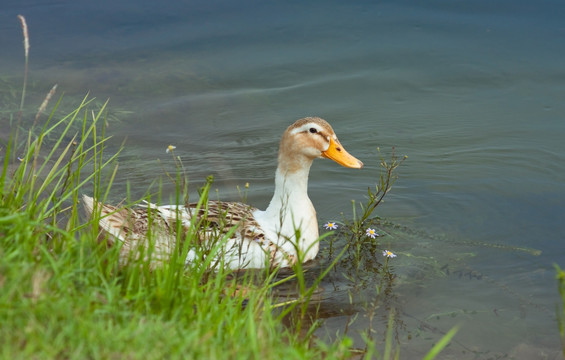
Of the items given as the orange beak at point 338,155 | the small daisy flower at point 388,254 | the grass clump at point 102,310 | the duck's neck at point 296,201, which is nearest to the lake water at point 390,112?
the small daisy flower at point 388,254

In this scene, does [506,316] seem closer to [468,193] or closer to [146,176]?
[468,193]

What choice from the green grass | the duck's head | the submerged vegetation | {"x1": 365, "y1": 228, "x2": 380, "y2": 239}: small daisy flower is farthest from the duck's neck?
the green grass

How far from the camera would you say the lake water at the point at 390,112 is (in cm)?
567

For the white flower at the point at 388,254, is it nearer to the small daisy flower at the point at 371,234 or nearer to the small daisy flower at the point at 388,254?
the small daisy flower at the point at 388,254

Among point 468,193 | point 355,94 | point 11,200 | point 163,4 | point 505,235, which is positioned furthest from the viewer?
point 163,4

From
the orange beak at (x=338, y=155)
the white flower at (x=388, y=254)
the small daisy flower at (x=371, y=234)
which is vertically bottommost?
the white flower at (x=388, y=254)

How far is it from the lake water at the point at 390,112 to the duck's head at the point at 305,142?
102cm

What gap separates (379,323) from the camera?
514cm

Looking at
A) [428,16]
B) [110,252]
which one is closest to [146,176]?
[110,252]

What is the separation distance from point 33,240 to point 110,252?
0.42 metres

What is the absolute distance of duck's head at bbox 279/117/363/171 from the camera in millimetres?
6188

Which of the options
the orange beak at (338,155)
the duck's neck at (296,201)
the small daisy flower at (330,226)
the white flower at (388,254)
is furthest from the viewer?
the small daisy flower at (330,226)

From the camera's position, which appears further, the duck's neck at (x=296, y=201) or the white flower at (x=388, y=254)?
the duck's neck at (x=296, y=201)

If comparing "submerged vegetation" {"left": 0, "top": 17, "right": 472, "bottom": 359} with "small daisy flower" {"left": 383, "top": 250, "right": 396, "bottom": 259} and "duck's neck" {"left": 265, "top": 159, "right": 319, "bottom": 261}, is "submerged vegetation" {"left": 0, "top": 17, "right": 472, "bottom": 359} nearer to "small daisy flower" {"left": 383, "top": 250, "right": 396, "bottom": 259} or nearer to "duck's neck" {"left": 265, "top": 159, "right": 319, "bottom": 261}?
"small daisy flower" {"left": 383, "top": 250, "right": 396, "bottom": 259}
